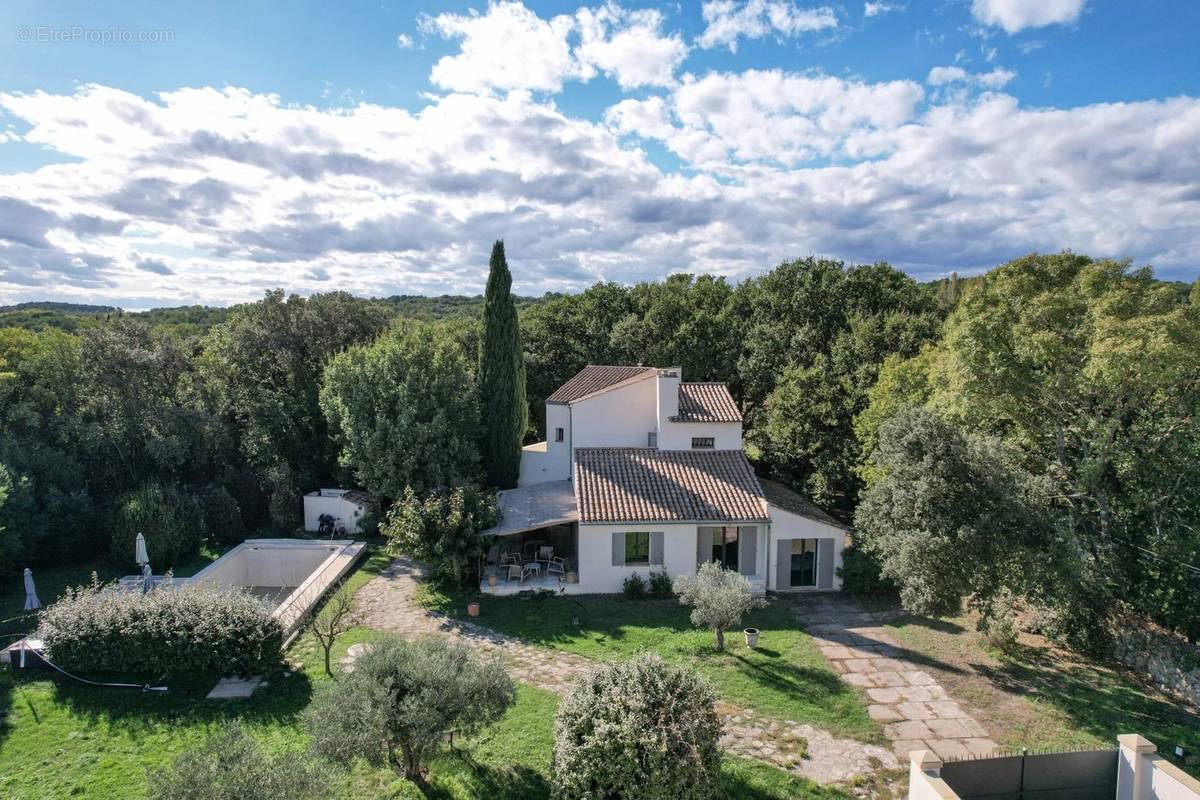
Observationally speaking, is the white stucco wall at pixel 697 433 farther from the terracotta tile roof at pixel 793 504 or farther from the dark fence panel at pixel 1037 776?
the dark fence panel at pixel 1037 776

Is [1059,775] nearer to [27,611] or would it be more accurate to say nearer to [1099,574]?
[1099,574]

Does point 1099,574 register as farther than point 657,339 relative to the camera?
No

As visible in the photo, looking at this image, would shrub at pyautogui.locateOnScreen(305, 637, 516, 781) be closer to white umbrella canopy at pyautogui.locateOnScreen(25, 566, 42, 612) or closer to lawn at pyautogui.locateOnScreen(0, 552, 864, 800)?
lawn at pyautogui.locateOnScreen(0, 552, 864, 800)

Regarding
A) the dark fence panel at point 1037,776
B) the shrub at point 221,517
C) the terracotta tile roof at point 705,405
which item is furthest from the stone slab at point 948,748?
the shrub at point 221,517

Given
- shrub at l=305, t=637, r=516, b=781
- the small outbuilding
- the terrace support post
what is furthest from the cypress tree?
the terrace support post

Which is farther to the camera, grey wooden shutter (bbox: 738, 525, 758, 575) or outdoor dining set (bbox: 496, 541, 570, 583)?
grey wooden shutter (bbox: 738, 525, 758, 575)

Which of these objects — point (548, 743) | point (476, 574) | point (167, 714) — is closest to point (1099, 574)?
point (548, 743)
